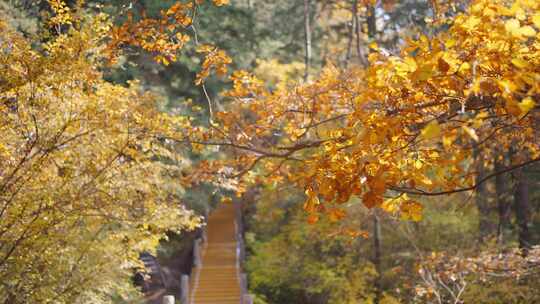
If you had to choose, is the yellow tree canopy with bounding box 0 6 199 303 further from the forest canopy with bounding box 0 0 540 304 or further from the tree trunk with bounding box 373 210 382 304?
the tree trunk with bounding box 373 210 382 304

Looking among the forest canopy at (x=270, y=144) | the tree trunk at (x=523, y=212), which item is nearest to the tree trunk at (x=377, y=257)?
the forest canopy at (x=270, y=144)

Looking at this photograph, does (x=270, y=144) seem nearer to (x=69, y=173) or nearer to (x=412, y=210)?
(x=69, y=173)

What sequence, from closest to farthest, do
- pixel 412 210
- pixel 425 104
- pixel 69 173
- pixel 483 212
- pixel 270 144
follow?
1. pixel 412 210
2. pixel 425 104
3. pixel 270 144
4. pixel 69 173
5. pixel 483 212

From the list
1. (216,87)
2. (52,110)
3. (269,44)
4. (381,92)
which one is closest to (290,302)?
(216,87)

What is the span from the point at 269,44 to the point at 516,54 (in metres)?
16.9

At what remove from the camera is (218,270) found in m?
20.1

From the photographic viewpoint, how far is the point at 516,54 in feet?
9.36

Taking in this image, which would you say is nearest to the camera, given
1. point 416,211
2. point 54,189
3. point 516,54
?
point 516,54

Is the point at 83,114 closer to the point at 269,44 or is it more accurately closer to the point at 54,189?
the point at 54,189

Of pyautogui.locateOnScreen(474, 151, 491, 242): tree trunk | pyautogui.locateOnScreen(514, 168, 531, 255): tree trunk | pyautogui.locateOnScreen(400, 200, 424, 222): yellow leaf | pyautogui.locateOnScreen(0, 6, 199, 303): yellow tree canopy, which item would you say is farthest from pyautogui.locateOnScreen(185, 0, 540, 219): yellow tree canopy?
pyautogui.locateOnScreen(474, 151, 491, 242): tree trunk

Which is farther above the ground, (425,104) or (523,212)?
(523,212)

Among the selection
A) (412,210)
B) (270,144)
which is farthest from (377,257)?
(412,210)

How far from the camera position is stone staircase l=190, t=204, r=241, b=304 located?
1762cm

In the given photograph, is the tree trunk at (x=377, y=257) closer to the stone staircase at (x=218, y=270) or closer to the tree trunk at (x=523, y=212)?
the tree trunk at (x=523, y=212)
